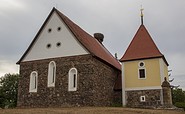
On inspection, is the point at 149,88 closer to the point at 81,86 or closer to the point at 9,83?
the point at 81,86

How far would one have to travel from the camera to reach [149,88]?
934 inches

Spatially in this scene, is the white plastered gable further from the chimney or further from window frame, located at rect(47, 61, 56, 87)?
the chimney

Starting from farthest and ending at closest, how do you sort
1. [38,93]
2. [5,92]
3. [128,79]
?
[5,92] → [128,79] → [38,93]

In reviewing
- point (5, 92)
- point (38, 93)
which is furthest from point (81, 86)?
point (5, 92)

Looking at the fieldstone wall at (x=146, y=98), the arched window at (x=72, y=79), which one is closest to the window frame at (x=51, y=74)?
the arched window at (x=72, y=79)

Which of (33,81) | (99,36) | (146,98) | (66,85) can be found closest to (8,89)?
(99,36)

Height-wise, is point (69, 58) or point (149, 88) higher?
point (69, 58)

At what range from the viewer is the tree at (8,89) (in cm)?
4369

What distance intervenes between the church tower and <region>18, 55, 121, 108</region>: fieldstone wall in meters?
2.05

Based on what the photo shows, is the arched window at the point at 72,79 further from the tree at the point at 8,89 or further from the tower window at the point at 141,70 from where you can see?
the tree at the point at 8,89

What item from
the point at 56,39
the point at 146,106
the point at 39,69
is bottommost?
→ the point at 146,106

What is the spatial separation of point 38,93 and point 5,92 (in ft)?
79.9

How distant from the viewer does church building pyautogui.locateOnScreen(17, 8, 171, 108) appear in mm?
21609

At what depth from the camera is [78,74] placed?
71.3 feet
